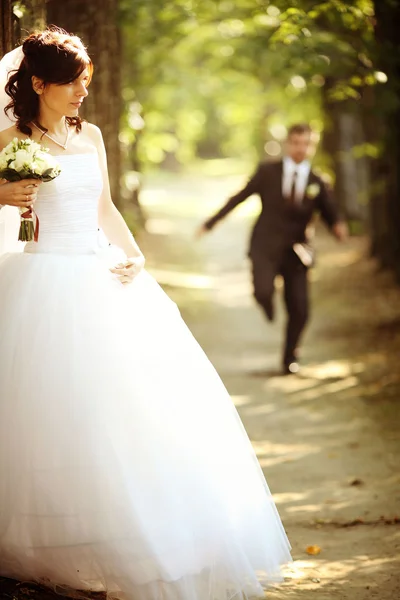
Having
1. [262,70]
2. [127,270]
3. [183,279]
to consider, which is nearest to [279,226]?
[127,270]

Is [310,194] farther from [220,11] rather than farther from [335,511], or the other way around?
[220,11]

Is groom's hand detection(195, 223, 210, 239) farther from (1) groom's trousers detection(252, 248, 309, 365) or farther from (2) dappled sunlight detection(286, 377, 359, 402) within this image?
(2) dappled sunlight detection(286, 377, 359, 402)

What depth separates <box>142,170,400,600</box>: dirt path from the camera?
17.8ft

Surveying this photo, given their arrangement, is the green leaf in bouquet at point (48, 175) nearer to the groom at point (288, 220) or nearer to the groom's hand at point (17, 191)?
the groom's hand at point (17, 191)

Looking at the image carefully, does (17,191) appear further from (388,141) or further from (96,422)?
(388,141)

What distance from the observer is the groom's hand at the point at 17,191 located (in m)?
4.19

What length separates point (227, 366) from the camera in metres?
11.0

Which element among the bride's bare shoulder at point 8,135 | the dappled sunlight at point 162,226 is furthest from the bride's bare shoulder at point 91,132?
the dappled sunlight at point 162,226

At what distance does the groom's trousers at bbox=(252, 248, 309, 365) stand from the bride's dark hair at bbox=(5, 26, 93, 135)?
5.90 metres

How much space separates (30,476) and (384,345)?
8495 mm

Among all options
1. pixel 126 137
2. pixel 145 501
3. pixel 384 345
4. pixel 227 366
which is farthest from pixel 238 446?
pixel 126 137

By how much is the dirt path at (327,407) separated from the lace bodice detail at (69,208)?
1.92 metres

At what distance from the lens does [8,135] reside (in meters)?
4.40

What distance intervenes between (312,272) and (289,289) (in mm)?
8517
